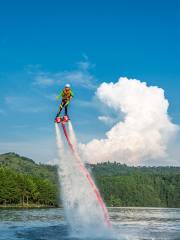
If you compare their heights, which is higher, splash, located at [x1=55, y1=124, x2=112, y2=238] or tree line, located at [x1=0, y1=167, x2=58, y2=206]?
tree line, located at [x1=0, y1=167, x2=58, y2=206]

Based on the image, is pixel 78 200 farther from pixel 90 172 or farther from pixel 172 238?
pixel 172 238

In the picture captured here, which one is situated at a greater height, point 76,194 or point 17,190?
point 17,190

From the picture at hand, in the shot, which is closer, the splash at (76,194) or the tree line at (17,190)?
the splash at (76,194)

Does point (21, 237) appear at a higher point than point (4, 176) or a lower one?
lower

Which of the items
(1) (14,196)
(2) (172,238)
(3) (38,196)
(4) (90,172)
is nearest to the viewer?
(4) (90,172)

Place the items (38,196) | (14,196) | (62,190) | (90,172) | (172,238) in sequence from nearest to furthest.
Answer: (90,172), (62,190), (172,238), (14,196), (38,196)

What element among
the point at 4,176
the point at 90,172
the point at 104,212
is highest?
the point at 4,176

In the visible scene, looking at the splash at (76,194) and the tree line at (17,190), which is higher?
the tree line at (17,190)

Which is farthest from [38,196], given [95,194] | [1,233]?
[95,194]

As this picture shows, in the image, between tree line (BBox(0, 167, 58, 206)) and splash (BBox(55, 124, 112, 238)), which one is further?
tree line (BBox(0, 167, 58, 206))

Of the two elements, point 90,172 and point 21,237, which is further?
point 21,237

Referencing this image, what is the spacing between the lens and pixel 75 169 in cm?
4956

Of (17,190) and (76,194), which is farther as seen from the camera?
(17,190)

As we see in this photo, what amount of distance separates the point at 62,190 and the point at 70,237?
22.2 ft
